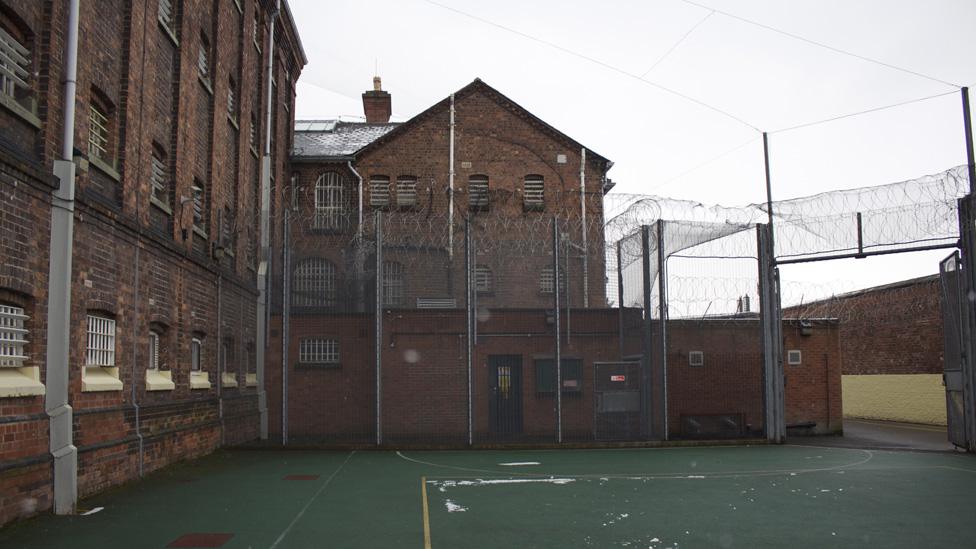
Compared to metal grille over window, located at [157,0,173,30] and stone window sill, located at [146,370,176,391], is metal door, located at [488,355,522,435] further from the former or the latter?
metal grille over window, located at [157,0,173,30]

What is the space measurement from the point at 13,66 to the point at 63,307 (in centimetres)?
272

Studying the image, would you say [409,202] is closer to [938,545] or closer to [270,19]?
[270,19]

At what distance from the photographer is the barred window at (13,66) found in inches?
344

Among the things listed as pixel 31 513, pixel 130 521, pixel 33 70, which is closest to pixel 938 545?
pixel 130 521

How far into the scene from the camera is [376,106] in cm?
3619

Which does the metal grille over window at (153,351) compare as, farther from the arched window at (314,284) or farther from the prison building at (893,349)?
the prison building at (893,349)

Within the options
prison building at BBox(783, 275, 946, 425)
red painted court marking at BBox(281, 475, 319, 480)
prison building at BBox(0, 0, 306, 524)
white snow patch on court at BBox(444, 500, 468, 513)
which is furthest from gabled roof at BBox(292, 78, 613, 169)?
white snow patch on court at BBox(444, 500, 468, 513)

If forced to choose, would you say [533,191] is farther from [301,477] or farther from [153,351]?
[301,477]

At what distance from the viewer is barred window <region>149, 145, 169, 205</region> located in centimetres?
1416

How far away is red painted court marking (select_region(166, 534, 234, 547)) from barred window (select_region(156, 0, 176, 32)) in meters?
9.41

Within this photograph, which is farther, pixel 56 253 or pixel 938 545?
pixel 56 253

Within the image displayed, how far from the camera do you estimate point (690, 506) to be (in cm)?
966

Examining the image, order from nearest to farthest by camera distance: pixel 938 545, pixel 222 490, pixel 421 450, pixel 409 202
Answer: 1. pixel 938 545
2. pixel 222 490
3. pixel 421 450
4. pixel 409 202

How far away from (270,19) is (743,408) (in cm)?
1652
